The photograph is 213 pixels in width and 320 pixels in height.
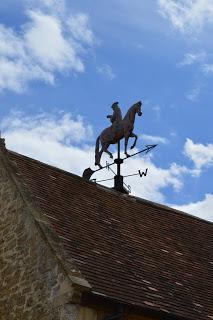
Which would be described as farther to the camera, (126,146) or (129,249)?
(126,146)

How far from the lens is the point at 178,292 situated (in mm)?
10688

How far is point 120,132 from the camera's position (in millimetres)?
15961

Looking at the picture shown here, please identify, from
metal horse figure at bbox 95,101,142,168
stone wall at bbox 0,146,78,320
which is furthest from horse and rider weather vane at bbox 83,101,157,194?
stone wall at bbox 0,146,78,320

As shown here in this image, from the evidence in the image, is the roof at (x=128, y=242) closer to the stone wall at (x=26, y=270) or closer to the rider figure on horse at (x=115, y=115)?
the stone wall at (x=26, y=270)

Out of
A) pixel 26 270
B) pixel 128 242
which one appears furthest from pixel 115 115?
pixel 26 270

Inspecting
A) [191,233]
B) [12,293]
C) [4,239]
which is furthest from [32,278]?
[191,233]

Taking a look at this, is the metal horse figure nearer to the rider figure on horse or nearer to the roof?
the rider figure on horse

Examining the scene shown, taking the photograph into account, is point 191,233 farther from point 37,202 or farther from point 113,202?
point 37,202

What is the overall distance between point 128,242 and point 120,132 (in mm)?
4676

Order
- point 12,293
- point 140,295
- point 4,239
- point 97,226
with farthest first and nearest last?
point 97,226, point 4,239, point 12,293, point 140,295

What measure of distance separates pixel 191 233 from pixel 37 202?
4.90m

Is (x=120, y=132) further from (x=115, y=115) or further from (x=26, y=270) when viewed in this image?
(x=26, y=270)

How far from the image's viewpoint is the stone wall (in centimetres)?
944

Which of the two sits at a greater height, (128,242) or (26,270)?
(128,242)
